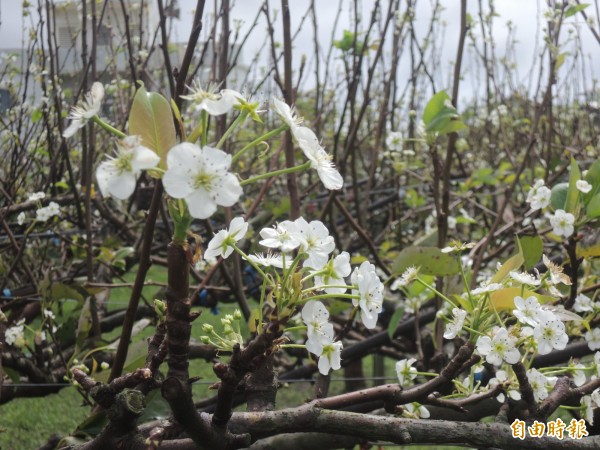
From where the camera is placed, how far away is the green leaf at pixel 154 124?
1.98 feet

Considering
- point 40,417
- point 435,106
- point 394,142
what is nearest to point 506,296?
point 435,106

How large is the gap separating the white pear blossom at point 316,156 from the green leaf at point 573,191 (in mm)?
762

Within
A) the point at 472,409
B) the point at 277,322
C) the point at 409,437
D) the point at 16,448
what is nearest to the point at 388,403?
the point at 409,437

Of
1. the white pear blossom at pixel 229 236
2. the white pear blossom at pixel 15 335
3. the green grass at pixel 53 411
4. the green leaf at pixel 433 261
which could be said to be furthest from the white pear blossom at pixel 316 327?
the green grass at pixel 53 411

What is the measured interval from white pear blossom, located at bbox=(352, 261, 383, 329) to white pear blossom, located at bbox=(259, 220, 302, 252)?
3.0 inches

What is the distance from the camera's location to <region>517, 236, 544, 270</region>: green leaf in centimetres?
124

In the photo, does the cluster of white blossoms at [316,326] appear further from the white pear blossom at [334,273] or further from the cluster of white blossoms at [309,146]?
the cluster of white blossoms at [309,146]

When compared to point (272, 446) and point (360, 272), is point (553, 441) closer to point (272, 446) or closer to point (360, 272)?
point (360, 272)

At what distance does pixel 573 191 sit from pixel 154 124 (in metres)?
0.97

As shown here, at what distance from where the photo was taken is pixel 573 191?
4.31 feet

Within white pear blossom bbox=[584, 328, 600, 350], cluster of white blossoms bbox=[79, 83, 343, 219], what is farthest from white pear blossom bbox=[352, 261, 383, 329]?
Answer: white pear blossom bbox=[584, 328, 600, 350]

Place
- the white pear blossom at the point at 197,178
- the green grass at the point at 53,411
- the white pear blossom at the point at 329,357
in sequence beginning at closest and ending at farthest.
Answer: the white pear blossom at the point at 197,178
the white pear blossom at the point at 329,357
the green grass at the point at 53,411

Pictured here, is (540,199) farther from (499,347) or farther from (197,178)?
(197,178)

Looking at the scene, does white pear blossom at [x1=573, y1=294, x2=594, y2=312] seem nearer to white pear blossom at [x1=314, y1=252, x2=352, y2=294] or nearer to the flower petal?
white pear blossom at [x1=314, y1=252, x2=352, y2=294]
